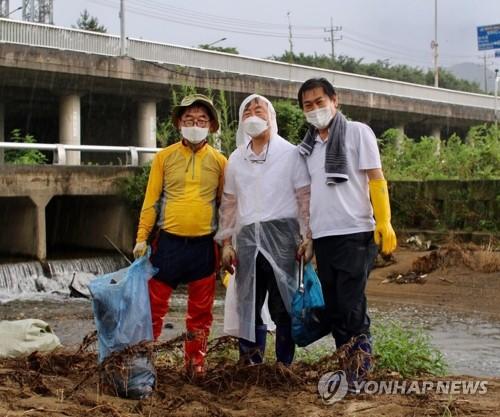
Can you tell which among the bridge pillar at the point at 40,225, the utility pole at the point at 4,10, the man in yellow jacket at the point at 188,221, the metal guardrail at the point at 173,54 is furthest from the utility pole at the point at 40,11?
the man in yellow jacket at the point at 188,221

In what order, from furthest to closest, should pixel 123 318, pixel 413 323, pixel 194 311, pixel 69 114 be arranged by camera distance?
pixel 69 114 → pixel 413 323 → pixel 194 311 → pixel 123 318

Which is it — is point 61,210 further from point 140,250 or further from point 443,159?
point 140,250

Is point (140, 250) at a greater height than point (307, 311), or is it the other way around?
point (140, 250)

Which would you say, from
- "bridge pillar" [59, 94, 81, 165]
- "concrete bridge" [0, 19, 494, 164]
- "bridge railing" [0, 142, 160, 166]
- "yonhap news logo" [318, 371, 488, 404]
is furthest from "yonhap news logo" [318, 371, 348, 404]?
"bridge pillar" [59, 94, 81, 165]

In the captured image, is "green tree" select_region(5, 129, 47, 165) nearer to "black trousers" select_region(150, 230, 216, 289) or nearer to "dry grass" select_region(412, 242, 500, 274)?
"dry grass" select_region(412, 242, 500, 274)

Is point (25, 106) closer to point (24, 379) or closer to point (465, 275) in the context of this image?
point (465, 275)

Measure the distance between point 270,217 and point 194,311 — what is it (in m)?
0.81

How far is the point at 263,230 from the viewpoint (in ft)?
15.9

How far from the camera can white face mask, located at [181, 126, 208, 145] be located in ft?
16.4

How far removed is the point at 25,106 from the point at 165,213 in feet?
69.1

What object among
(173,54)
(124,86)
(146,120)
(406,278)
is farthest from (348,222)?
(146,120)

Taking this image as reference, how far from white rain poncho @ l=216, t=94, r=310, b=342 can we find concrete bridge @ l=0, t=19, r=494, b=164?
1407cm

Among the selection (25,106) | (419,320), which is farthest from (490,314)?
(25,106)

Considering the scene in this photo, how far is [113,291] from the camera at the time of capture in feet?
15.2
